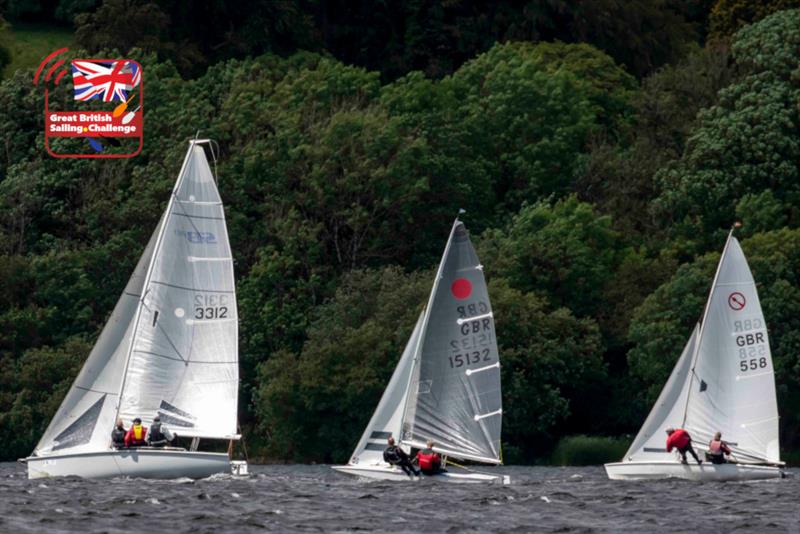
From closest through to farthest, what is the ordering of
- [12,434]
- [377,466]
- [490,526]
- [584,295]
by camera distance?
[490,526] → [377,466] → [12,434] → [584,295]

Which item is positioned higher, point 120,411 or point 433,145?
point 433,145

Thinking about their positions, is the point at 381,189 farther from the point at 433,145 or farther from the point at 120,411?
the point at 120,411

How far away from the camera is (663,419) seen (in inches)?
2277

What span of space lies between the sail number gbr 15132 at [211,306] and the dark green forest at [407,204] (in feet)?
81.0

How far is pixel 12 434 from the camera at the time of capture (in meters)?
79.1

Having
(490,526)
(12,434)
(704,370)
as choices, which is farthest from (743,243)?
(490,526)

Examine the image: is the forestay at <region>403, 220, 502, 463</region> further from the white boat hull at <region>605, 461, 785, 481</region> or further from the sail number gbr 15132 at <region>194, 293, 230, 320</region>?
the white boat hull at <region>605, 461, 785, 481</region>

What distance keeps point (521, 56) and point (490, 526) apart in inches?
2292

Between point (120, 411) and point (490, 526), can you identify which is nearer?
point (490, 526)

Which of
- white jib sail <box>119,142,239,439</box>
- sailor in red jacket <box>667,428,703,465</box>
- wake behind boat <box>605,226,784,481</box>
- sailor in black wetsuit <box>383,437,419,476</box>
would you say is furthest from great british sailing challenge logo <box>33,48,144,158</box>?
sailor in black wetsuit <box>383,437,419,476</box>

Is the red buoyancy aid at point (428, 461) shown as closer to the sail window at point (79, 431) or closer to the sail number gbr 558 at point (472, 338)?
the sail number gbr 558 at point (472, 338)

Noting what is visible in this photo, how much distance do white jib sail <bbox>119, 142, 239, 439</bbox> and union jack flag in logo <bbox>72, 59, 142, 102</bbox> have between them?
1595 inches

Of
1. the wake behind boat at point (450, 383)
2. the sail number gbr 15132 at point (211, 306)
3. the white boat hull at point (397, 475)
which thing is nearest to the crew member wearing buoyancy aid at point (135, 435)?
the sail number gbr 15132 at point (211, 306)

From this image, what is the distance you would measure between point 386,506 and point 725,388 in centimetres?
1482
